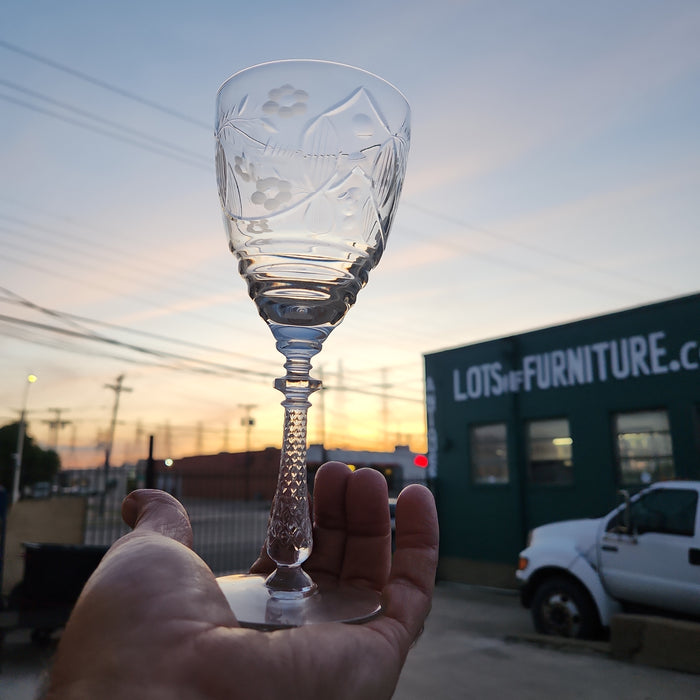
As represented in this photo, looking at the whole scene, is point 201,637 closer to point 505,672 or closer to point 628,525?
point 505,672

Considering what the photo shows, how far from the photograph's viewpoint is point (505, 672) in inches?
253

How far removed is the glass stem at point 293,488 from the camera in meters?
1.15

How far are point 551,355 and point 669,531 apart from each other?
18.4 feet

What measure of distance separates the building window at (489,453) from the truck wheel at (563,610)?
5125 millimetres

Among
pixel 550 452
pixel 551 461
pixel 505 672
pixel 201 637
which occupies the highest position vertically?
pixel 550 452

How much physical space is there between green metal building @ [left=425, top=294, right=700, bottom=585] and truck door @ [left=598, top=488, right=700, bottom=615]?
8.05 feet

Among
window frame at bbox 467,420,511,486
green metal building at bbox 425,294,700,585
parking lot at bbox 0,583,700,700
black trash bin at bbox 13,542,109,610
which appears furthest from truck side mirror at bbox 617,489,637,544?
black trash bin at bbox 13,542,109,610

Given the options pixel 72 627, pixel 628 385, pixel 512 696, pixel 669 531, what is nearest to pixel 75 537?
pixel 512 696

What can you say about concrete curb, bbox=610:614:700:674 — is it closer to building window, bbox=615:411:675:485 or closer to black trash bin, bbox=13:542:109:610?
building window, bbox=615:411:675:485

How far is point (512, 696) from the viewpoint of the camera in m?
5.70

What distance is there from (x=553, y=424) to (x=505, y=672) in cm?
692

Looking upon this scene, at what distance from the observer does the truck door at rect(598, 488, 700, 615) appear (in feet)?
23.0

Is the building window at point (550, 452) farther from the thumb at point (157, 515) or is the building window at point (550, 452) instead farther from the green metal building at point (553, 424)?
the thumb at point (157, 515)

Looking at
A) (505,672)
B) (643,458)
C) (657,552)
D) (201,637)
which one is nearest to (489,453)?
(643,458)
